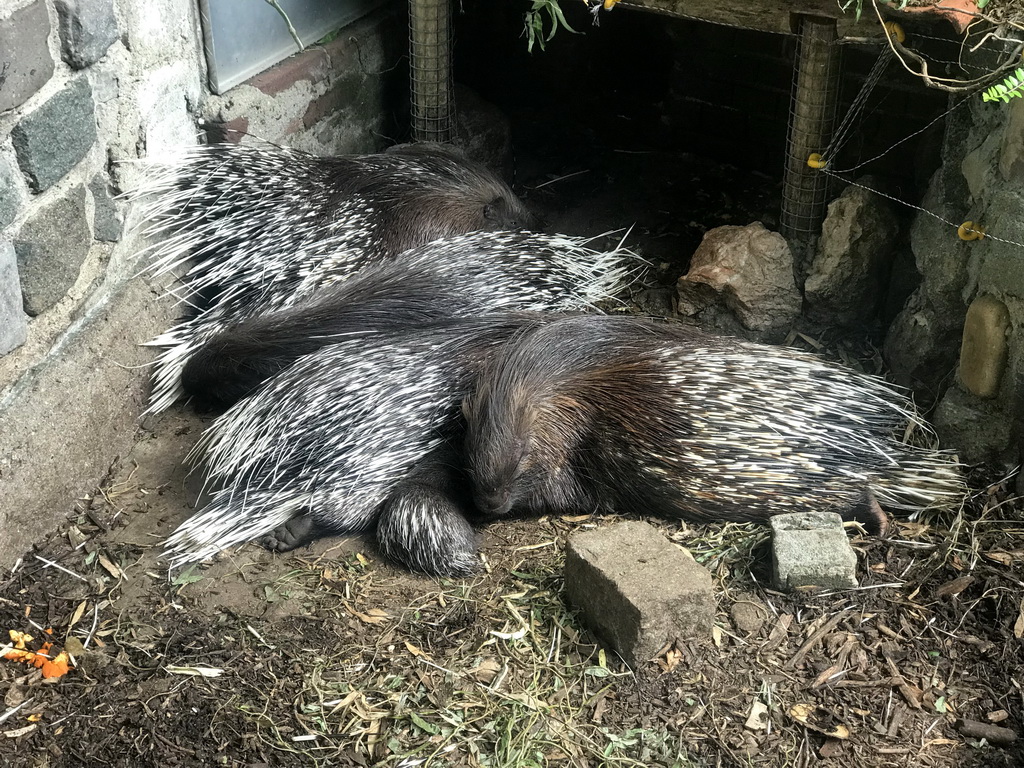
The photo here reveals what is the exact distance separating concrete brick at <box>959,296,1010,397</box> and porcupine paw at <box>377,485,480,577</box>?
1.35m

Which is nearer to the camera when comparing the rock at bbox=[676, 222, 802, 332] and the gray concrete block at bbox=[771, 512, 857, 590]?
the gray concrete block at bbox=[771, 512, 857, 590]

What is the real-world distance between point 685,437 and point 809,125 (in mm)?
1214

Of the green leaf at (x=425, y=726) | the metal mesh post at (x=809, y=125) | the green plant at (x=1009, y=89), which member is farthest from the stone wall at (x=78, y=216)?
the green plant at (x=1009, y=89)

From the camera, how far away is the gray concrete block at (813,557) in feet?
7.63

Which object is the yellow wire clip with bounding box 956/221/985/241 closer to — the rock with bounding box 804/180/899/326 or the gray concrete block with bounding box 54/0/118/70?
Answer: the rock with bounding box 804/180/899/326

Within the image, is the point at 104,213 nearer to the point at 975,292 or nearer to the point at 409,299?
the point at 409,299

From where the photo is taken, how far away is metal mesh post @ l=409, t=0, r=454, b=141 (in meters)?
3.71

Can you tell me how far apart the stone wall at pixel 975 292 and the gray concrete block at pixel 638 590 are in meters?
0.98

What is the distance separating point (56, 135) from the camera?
2498 mm

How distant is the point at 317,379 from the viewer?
2711 mm

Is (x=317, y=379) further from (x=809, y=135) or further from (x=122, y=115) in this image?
(x=809, y=135)

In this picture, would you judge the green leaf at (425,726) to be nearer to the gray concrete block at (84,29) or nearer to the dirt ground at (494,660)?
the dirt ground at (494,660)

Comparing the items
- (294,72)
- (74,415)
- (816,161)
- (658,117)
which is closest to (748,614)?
(816,161)

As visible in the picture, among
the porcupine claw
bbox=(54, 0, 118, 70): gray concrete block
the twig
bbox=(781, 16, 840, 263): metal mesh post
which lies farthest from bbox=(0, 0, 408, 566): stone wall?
bbox=(781, 16, 840, 263): metal mesh post
